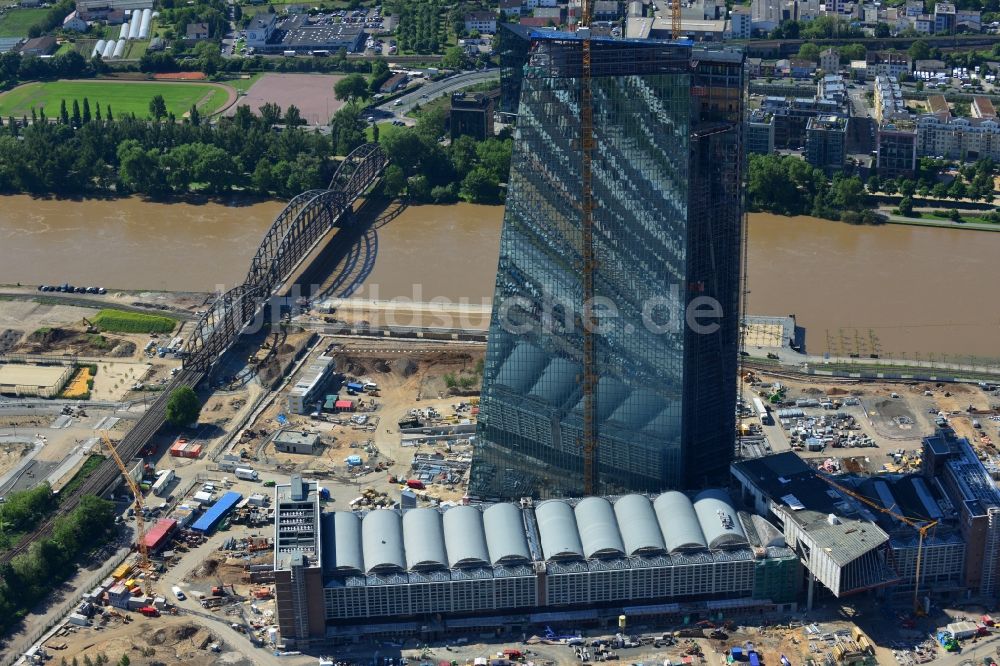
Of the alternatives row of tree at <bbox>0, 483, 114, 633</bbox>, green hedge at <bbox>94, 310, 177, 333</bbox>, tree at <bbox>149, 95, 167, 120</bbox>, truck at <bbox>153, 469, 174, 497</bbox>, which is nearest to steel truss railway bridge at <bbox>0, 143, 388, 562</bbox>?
row of tree at <bbox>0, 483, 114, 633</bbox>

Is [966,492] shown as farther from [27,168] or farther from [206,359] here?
[27,168]

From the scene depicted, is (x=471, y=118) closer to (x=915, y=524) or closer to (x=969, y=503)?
(x=915, y=524)

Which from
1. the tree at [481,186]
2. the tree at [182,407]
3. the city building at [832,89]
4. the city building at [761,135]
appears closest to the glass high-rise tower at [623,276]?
the tree at [182,407]

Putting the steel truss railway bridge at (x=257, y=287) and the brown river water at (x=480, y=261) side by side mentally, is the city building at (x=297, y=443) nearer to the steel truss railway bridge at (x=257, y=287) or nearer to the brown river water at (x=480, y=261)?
the steel truss railway bridge at (x=257, y=287)

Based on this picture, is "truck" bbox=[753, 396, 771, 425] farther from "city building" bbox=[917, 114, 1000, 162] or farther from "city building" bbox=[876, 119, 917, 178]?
"city building" bbox=[917, 114, 1000, 162]

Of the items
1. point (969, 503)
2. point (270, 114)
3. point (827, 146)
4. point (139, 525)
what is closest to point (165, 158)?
point (270, 114)

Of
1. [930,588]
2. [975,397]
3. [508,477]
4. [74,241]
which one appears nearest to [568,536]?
[508,477]
